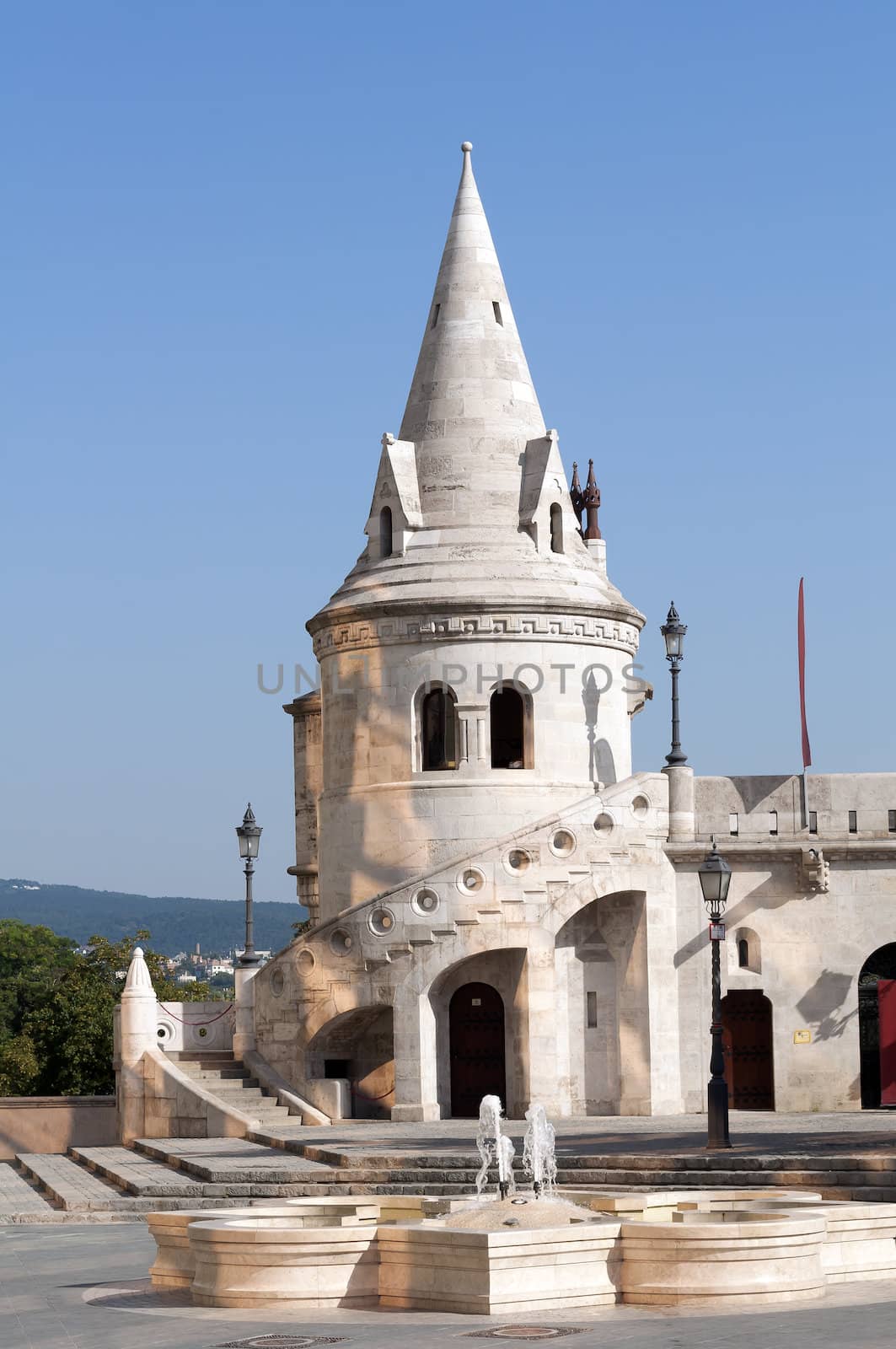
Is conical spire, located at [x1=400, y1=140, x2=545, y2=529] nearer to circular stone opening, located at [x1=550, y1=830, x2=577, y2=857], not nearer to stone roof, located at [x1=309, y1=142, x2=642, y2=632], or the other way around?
stone roof, located at [x1=309, y1=142, x2=642, y2=632]

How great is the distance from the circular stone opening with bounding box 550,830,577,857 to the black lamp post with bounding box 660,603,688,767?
2.14 metres

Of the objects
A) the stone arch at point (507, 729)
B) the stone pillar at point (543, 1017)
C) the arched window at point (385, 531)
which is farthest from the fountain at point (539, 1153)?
the arched window at point (385, 531)

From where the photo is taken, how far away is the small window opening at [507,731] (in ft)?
113

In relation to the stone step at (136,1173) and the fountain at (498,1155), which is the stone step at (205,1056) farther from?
the fountain at (498,1155)

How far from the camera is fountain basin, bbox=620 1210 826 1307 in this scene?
1402 centimetres

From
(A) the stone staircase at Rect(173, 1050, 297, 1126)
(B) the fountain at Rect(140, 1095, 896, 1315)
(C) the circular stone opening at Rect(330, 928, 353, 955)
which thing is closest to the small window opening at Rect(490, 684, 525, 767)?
(C) the circular stone opening at Rect(330, 928, 353, 955)

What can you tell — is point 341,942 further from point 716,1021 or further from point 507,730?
point 716,1021

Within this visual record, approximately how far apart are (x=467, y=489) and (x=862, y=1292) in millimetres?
20868

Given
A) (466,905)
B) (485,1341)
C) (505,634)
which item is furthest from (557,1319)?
(505,634)

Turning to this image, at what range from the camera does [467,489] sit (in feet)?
111

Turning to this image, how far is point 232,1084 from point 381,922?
3653mm

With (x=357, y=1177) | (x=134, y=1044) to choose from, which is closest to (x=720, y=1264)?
(x=357, y=1177)

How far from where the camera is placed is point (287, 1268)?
14531 millimetres

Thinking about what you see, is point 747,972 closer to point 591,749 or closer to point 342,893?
point 591,749
